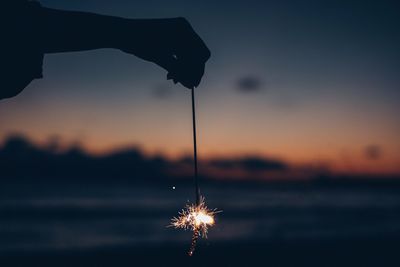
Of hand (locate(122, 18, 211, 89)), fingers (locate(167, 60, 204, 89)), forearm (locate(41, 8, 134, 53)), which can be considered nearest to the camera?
forearm (locate(41, 8, 134, 53))

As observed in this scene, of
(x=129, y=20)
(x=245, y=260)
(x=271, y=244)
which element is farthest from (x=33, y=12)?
(x=271, y=244)

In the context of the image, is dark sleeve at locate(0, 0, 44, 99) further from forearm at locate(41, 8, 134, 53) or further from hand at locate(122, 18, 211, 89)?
hand at locate(122, 18, 211, 89)

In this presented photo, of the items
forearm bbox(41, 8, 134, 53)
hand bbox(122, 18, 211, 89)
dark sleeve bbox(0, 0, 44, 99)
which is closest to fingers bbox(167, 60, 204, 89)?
hand bbox(122, 18, 211, 89)

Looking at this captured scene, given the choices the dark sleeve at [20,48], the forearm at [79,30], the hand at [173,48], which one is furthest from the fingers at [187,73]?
the dark sleeve at [20,48]

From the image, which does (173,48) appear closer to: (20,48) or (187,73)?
(187,73)

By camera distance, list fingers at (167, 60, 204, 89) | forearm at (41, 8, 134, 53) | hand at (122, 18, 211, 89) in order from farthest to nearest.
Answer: fingers at (167, 60, 204, 89) → hand at (122, 18, 211, 89) → forearm at (41, 8, 134, 53)

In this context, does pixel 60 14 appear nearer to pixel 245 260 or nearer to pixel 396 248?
pixel 245 260

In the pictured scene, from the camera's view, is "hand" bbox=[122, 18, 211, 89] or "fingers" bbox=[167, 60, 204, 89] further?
"fingers" bbox=[167, 60, 204, 89]
